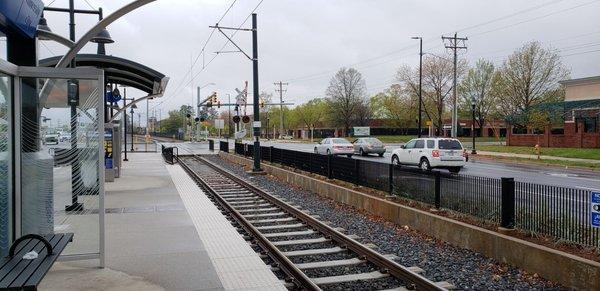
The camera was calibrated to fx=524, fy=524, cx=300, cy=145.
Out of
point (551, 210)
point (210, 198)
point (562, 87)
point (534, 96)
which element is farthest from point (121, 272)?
point (562, 87)

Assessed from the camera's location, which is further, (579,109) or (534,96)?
(534,96)

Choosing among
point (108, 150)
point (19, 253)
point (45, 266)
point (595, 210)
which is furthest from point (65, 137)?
point (108, 150)

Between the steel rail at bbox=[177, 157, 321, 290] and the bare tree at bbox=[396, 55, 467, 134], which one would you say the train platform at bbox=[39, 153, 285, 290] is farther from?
the bare tree at bbox=[396, 55, 467, 134]

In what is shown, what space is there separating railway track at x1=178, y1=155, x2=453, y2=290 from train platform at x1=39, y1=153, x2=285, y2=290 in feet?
1.15

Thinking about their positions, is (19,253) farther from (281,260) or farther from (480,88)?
(480,88)

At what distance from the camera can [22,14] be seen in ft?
21.8

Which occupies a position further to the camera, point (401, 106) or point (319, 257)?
point (401, 106)

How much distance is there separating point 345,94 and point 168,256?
80.0 m

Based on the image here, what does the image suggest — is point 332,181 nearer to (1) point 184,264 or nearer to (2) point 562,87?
(1) point 184,264

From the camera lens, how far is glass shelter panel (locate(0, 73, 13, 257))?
20.9 feet

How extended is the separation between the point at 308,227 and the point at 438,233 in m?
A: 2.64

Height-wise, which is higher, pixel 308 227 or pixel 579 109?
pixel 579 109

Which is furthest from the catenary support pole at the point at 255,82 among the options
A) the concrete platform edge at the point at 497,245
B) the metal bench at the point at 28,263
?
the metal bench at the point at 28,263

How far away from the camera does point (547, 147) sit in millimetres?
46156
